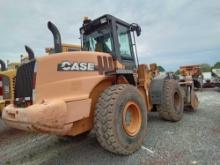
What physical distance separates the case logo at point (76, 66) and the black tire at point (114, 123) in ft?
1.55

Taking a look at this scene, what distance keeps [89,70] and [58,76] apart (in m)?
0.54

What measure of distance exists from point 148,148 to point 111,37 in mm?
2287

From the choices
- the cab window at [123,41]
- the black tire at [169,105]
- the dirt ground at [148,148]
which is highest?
the cab window at [123,41]

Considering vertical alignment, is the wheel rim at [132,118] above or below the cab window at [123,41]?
below

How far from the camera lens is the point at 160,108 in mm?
5902

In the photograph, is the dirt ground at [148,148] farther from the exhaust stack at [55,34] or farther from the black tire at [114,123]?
the exhaust stack at [55,34]

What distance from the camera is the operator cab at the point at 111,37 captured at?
4.88 metres

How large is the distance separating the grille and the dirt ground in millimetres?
1151

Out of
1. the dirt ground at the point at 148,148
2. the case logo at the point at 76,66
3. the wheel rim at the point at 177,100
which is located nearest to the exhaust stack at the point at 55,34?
the case logo at the point at 76,66

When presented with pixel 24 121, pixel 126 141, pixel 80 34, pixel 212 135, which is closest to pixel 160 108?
pixel 212 135

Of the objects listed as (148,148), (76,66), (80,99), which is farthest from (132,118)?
(76,66)

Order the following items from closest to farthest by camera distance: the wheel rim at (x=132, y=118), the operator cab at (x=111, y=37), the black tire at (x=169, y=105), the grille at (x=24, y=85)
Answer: the grille at (x=24, y=85)
the wheel rim at (x=132, y=118)
the operator cab at (x=111, y=37)
the black tire at (x=169, y=105)

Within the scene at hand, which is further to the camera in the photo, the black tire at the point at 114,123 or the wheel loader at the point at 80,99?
A: the black tire at the point at 114,123

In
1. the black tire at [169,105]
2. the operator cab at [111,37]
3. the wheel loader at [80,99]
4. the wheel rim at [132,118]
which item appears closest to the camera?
the wheel loader at [80,99]
